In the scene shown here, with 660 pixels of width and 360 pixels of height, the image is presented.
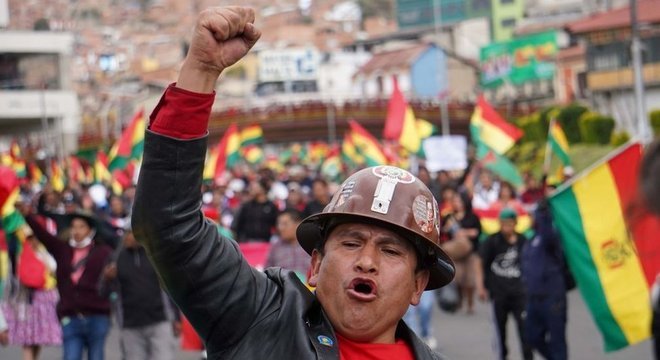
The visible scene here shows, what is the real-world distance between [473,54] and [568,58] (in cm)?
1971

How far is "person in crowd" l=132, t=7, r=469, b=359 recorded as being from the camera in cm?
269

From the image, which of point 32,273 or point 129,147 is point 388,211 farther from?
point 129,147

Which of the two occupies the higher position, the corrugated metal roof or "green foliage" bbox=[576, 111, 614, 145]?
the corrugated metal roof

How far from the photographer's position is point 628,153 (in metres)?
10.0

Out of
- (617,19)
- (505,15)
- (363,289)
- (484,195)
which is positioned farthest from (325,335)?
(505,15)

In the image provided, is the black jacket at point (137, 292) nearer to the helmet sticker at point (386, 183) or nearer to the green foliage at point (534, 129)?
the helmet sticker at point (386, 183)

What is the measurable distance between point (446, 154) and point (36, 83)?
39329 millimetres

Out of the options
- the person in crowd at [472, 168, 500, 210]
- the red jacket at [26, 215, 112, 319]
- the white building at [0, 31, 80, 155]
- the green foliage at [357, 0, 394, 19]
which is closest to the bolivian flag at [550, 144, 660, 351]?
the red jacket at [26, 215, 112, 319]

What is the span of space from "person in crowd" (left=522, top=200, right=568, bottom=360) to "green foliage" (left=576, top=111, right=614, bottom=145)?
88.5 feet

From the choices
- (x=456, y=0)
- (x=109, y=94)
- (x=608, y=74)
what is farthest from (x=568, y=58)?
(x=456, y=0)

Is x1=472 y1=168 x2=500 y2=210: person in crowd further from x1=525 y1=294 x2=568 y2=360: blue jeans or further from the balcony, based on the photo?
the balcony

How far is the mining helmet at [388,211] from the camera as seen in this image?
A: 3.08 metres

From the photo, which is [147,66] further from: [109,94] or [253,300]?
[253,300]

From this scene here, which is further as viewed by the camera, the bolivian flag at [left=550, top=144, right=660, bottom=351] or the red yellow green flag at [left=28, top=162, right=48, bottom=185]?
the red yellow green flag at [left=28, top=162, right=48, bottom=185]
